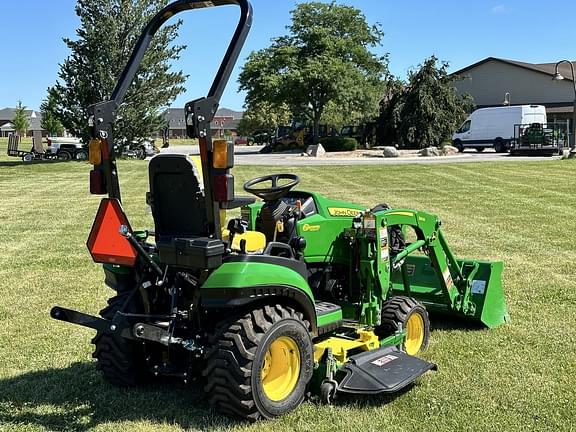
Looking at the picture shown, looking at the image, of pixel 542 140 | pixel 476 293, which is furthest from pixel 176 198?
pixel 542 140

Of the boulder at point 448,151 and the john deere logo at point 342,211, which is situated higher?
the boulder at point 448,151

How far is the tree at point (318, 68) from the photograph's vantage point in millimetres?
45469

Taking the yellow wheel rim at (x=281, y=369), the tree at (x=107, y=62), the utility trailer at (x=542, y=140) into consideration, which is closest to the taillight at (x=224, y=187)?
the yellow wheel rim at (x=281, y=369)

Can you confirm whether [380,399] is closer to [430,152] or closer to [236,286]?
[236,286]

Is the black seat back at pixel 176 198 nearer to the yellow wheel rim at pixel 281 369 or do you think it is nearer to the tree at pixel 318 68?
the yellow wheel rim at pixel 281 369

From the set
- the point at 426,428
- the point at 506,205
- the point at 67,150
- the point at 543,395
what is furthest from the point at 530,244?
the point at 67,150

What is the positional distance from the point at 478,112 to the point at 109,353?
39.8 meters

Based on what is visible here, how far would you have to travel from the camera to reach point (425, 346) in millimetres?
5441

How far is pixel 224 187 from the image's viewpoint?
3.54m

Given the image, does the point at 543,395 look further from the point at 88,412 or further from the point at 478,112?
the point at 478,112

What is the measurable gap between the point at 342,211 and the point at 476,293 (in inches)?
67.9

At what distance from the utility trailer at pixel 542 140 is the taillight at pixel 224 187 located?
1359 inches

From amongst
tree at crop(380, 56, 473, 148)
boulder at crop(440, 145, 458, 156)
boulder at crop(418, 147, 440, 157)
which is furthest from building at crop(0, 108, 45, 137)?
boulder at crop(418, 147, 440, 157)

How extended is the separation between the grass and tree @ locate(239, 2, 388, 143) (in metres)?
33.2
